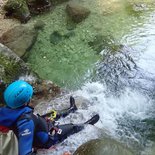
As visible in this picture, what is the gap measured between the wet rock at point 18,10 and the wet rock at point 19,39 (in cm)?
73

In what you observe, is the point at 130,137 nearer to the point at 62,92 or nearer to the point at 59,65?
the point at 62,92

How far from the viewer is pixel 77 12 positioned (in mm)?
9930

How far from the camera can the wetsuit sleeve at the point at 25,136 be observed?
148 inches

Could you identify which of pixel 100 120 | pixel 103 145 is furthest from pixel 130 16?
pixel 103 145

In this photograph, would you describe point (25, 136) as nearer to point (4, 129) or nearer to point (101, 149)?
point (4, 129)

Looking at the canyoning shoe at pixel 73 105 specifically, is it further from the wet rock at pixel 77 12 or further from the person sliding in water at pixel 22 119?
the wet rock at pixel 77 12

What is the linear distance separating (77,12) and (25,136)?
679 centimetres

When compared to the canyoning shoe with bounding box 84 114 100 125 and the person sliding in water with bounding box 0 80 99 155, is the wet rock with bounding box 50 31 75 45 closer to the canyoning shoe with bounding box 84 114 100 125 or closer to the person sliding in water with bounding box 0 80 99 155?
the canyoning shoe with bounding box 84 114 100 125

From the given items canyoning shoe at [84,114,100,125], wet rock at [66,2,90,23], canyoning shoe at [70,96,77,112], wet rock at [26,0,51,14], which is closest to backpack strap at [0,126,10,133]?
canyoning shoe at [84,114,100,125]

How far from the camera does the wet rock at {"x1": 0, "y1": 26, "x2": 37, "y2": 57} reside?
8.23m

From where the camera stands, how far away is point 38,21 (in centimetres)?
982

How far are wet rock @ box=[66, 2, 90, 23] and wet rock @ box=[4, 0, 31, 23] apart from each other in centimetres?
137

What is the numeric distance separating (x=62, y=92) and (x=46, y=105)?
1.75 feet

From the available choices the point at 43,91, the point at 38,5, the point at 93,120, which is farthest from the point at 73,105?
the point at 38,5
